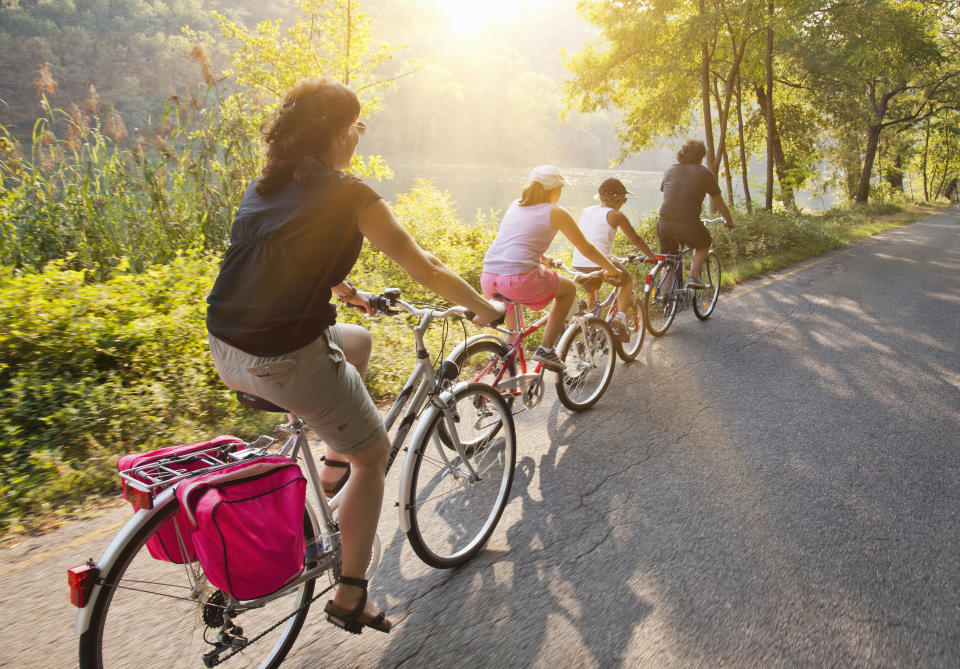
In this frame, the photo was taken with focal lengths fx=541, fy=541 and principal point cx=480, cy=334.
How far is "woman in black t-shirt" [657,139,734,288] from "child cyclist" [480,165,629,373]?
293 centimetres

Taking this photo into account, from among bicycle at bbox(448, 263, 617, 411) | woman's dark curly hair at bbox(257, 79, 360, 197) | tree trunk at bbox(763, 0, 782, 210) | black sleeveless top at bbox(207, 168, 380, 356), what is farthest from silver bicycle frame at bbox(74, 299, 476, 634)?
tree trunk at bbox(763, 0, 782, 210)

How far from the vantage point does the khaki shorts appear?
1875 mm

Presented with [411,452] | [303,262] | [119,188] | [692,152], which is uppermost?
[119,188]

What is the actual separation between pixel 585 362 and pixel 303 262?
123 inches

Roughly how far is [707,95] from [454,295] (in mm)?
14438

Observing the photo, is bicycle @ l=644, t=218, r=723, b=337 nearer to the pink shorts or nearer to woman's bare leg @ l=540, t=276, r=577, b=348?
woman's bare leg @ l=540, t=276, r=577, b=348

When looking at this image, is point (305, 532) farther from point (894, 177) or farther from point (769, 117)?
point (894, 177)

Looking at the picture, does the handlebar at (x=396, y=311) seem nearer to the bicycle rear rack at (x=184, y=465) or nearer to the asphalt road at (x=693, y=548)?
the bicycle rear rack at (x=184, y=465)

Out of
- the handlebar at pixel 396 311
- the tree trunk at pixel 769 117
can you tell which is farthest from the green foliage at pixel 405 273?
the tree trunk at pixel 769 117

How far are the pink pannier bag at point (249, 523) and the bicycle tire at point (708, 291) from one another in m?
6.11

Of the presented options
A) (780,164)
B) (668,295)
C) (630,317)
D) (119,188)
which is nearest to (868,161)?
(780,164)

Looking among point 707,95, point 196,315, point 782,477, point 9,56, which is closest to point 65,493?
point 196,315

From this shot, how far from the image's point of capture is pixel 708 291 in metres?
7.12

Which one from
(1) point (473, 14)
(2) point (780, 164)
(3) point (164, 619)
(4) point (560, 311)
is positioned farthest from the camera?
(1) point (473, 14)
